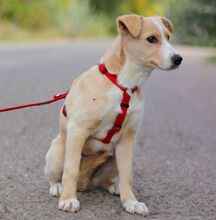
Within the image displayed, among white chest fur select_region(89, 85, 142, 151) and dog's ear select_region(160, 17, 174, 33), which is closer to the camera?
white chest fur select_region(89, 85, 142, 151)

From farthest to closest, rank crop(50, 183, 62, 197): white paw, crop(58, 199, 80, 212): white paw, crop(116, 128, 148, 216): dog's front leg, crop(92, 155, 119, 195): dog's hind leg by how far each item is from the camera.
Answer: crop(92, 155, 119, 195): dog's hind leg, crop(50, 183, 62, 197): white paw, crop(116, 128, 148, 216): dog's front leg, crop(58, 199, 80, 212): white paw

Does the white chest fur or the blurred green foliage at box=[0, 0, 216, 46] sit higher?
the white chest fur

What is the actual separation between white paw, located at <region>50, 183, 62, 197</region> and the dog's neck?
921 millimetres

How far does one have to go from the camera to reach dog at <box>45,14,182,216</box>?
4.20 meters

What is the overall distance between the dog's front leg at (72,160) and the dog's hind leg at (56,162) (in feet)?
0.72

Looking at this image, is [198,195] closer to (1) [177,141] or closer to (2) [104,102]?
(2) [104,102]

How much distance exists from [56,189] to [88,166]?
29cm

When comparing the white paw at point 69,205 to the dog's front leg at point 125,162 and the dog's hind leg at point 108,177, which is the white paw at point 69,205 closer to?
the dog's front leg at point 125,162

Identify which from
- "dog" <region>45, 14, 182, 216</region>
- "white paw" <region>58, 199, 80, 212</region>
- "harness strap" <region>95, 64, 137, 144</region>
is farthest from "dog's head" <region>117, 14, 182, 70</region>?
"white paw" <region>58, 199, 80, 212</region>

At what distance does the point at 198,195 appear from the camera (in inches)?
187

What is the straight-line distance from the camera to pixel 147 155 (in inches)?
245

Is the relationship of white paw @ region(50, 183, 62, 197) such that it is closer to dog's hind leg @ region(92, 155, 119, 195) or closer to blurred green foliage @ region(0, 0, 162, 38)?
dog's hind leg @ region(92, 155, 119, 195)

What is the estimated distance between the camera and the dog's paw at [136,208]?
4215mm

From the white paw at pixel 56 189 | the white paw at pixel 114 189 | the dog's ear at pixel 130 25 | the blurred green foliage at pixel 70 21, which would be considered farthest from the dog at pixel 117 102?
the blurred green foliage at pixel 70 21
